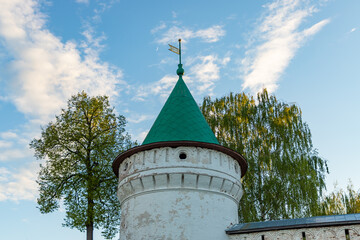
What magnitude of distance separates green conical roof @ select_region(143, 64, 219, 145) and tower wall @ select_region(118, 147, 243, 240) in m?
0.67

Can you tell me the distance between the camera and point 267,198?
2044 centimetres

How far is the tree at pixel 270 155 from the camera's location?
20094 millimetres

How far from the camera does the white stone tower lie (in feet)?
41.7

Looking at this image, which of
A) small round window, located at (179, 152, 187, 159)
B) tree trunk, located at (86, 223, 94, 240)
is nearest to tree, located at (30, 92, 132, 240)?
tree trunk, located at (86, 223, 94, 240)

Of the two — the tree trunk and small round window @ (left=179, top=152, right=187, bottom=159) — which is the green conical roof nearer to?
small round window @ (left=179, top=152, right=187, bottom=159)

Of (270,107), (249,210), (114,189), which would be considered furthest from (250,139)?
(114,189)

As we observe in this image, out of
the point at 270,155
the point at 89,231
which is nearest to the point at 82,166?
the point at 89,231

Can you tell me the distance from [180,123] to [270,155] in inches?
338

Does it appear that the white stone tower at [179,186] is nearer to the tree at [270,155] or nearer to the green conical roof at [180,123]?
the green conical roof at [180,123]

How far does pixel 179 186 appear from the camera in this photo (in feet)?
42.9

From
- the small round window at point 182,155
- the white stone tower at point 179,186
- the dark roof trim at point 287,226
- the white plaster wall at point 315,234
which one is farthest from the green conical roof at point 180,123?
the white plaster wall at point 315,234

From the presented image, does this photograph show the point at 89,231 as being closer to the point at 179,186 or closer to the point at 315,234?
the point at 179,186

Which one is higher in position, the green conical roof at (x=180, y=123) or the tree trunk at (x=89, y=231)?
the green conical roof at (x=180, y=123)

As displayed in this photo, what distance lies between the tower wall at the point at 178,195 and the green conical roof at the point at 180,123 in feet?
2.18
